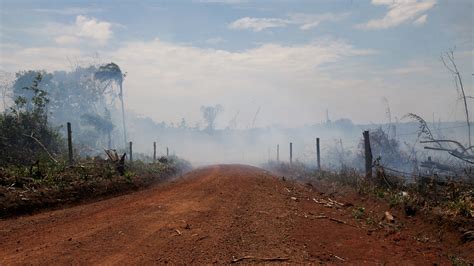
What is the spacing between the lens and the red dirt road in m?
6.46

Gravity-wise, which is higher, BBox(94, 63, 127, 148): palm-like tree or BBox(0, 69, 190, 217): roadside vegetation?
BBox(94, 63, 127, 148): palm-like tree

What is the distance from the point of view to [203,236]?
7.59 meters

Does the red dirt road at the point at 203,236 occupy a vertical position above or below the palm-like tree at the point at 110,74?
below

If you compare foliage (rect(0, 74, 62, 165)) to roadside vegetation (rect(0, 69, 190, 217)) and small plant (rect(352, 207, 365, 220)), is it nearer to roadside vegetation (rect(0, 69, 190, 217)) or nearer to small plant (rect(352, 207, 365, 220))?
roadside vegetation (rect(0, 69, 190, 217))

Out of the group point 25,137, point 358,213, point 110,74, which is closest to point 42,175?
point 25,137

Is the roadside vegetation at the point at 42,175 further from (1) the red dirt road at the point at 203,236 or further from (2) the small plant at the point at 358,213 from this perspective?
(2) the small plant at the point at 358,213

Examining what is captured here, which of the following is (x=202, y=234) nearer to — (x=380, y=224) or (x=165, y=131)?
(x=380, y=224)

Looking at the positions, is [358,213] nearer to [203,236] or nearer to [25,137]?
[203,236]

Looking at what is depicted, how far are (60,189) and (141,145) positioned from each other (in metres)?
73.0

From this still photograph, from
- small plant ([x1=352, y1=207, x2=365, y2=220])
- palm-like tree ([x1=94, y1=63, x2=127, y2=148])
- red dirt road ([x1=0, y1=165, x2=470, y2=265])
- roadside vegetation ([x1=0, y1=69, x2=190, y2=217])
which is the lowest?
small plant ([x1=352, y1=207, x2=365, y2=220])

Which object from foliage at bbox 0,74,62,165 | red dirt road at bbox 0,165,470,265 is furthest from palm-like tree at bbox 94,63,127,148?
red dirt road at bbox 0,165,470,265

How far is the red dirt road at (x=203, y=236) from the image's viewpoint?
646cm

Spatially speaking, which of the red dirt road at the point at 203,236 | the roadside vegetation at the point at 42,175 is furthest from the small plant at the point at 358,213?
the roadside vegetation at the point at 42,175

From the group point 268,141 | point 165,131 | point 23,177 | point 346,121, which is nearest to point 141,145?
point 165,131
